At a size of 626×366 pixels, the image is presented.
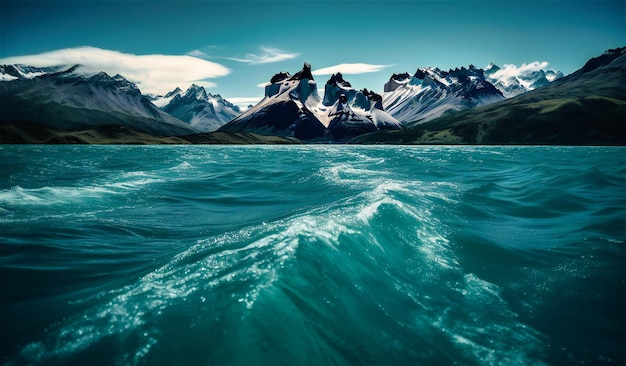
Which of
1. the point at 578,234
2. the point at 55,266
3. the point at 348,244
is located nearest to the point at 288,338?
the point at 348,244

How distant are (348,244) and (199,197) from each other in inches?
759

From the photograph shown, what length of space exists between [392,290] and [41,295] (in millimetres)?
10338

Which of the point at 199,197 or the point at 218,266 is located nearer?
the point at 218,266

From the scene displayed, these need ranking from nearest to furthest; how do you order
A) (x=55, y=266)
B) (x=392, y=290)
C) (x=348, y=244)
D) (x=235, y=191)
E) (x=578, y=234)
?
(x=392, y=290), (x=55, y=266), (x=348, y=244), (x=578, y=234), (x=235, y=191)

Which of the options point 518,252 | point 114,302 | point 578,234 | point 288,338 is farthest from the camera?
point 578,234

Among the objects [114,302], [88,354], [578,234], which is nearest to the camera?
[88,354]

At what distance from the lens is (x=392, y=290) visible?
10195 millimetres

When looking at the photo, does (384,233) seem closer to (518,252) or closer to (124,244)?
(518,252)

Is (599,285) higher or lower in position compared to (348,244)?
lower

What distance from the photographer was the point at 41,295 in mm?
9297

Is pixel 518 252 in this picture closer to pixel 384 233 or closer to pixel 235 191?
pixel 384 233

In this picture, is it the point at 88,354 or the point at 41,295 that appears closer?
the point at 88,354

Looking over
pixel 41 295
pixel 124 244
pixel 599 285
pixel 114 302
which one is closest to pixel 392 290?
pixel 599 285

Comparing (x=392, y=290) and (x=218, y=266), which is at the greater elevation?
(x=218, y=266)
